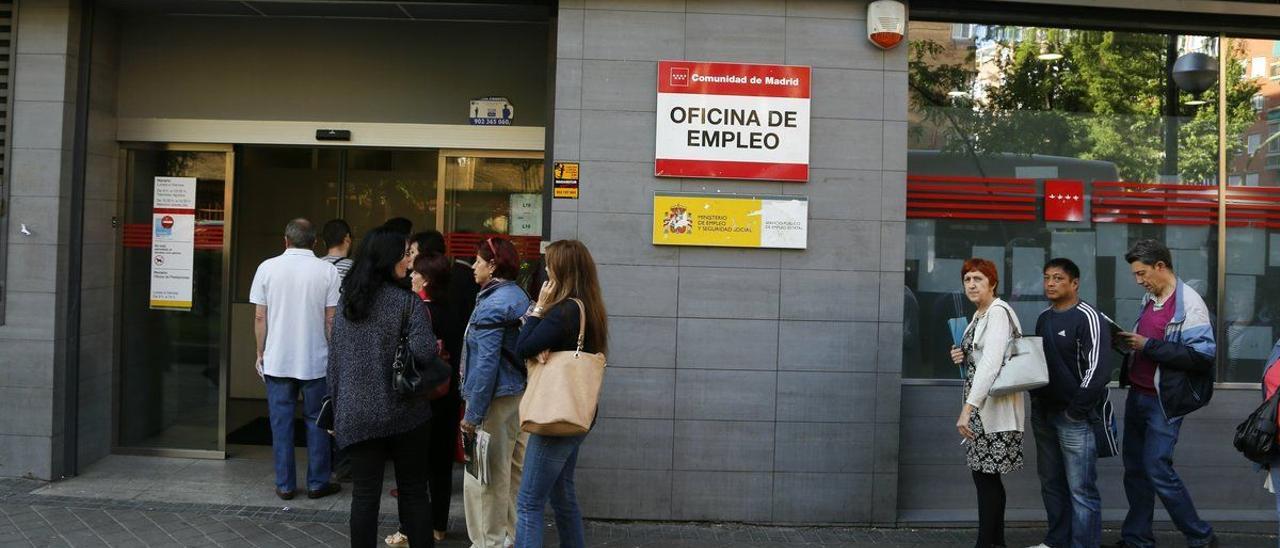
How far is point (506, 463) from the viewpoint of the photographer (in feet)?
17.5

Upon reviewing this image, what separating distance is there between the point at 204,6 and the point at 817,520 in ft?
18.2

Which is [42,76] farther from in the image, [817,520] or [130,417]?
[817,520]

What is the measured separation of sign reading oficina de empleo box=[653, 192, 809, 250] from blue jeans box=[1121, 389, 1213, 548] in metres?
2.21

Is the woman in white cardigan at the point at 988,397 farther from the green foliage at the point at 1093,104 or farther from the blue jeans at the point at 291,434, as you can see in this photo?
the blue jeans at the point at 291,434

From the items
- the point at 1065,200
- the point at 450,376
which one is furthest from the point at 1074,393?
the point at 450,376

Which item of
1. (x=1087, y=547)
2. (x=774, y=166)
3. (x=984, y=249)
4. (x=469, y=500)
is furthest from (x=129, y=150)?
(x=1087, y=547)

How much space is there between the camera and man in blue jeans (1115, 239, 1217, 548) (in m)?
→ 5.74

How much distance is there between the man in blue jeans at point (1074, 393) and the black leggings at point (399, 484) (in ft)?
11.1

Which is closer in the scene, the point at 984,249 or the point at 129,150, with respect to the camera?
the point at 984,249

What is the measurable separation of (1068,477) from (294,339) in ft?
15.9

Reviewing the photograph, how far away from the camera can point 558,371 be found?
461 centimetres

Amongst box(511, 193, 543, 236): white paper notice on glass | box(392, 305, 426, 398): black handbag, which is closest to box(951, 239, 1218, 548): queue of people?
box(392, 305, 426, 398): black handbag

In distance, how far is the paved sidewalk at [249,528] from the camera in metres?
5.82

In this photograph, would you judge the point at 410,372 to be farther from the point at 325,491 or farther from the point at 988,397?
the point at 988,397
